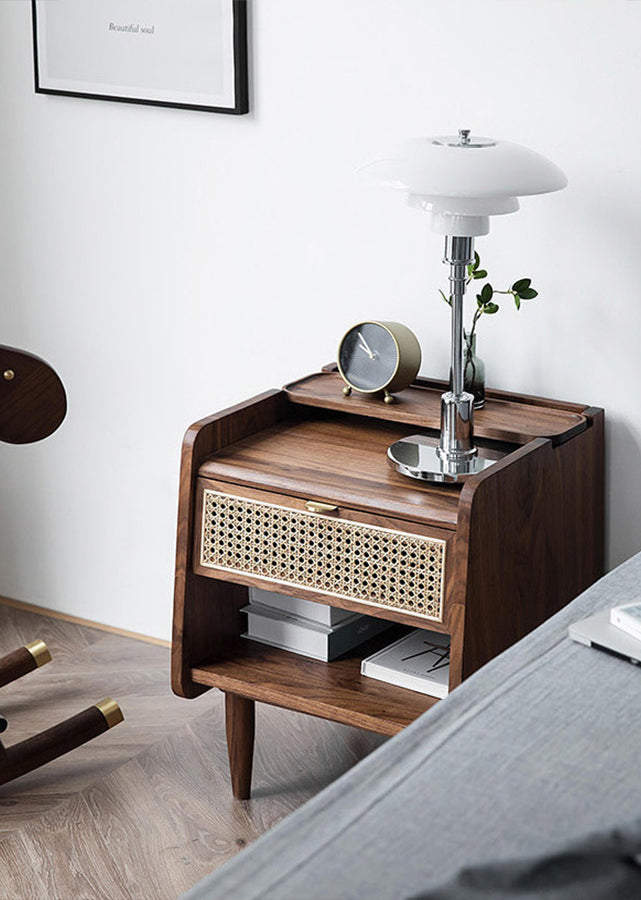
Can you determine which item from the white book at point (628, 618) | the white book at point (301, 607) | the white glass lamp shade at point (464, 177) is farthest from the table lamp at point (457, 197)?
the white book at point (628, 618)

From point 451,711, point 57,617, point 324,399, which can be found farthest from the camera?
point 57,617

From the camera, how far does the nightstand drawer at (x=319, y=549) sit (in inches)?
71.5

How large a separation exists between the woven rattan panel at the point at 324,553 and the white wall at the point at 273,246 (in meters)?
0.49

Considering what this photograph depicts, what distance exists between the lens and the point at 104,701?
2.33 meters

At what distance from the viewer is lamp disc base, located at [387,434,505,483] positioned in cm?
189

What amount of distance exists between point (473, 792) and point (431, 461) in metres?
0.85

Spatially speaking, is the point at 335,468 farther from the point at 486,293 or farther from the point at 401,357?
the point at 486,293

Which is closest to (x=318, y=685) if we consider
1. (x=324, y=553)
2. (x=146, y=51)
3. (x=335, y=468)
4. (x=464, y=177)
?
(x=324, y=553)

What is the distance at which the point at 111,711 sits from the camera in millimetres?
2305

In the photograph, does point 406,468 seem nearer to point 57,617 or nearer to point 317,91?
point 317,91

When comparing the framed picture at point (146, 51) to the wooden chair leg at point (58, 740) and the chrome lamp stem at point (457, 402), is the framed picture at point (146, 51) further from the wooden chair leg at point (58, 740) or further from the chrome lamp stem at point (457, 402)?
the wooden chair leg at point (58, 740)

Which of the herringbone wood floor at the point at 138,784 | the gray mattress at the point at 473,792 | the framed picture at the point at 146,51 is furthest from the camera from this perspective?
the framed picture at the point at 146,51

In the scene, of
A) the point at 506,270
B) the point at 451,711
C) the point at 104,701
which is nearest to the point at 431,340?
the point at 506,270

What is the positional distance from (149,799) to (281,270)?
0.97 m
